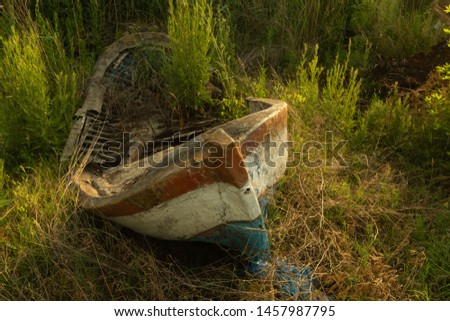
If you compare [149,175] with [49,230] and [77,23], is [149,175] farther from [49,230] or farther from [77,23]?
[77,23]

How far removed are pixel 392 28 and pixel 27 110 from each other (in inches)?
137

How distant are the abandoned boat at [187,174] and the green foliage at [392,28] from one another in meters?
2.09

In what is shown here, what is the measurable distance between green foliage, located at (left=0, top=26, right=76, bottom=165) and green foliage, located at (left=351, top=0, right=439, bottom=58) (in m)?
2.92

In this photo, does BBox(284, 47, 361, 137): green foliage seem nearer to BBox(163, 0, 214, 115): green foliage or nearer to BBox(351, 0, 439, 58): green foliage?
BBox(163, 0, 214, 115): green foliage

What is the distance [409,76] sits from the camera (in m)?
4.86

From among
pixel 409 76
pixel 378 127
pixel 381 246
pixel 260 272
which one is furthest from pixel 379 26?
pixel 260 272

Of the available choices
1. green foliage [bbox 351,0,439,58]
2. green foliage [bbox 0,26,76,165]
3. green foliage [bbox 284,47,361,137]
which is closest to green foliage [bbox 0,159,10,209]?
green foliage [bbox 0,26,76,165]

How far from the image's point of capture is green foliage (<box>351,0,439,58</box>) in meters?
5.33

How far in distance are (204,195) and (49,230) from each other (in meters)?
1.23

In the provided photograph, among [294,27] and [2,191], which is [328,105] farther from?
[2,191]

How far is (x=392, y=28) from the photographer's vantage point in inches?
215

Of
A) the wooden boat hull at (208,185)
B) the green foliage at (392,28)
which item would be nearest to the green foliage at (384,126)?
the green foliage at (392,28)

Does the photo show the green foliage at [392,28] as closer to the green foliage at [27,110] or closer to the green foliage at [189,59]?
the green foliage at [189,59]

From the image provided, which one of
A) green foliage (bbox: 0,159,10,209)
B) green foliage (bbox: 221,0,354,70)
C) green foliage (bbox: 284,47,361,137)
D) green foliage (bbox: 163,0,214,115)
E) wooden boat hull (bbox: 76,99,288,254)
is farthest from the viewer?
green foliage (bbox: 221,0,354,70)
